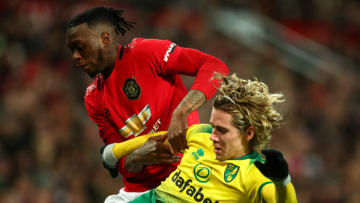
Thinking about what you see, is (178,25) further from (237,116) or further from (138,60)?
(237,116)

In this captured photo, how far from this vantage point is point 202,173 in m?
3.07

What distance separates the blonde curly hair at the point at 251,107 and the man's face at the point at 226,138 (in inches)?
1.2

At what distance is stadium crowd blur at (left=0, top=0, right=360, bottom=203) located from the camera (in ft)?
23.4

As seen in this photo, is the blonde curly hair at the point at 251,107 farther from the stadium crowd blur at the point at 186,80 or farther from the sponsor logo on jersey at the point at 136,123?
the stadium crowd blur at the point at 186,80

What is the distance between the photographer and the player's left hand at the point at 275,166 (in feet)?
8.14

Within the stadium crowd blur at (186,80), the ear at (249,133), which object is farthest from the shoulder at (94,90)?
the stadium crowd blur at (186,80)

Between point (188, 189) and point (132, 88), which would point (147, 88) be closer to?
point (132, 88)

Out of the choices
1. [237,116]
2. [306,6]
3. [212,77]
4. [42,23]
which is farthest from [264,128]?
[306,6]

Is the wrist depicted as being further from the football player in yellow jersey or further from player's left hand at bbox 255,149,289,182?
the football player in yellow jersey

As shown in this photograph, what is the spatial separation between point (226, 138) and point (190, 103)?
29cm

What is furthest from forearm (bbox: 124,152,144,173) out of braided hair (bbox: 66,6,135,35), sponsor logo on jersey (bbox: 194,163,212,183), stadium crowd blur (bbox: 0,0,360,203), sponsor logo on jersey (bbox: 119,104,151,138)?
stadium crowd blur (bbox: 0,0,360,203)

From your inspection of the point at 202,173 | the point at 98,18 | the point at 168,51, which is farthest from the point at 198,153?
the point at 98,18

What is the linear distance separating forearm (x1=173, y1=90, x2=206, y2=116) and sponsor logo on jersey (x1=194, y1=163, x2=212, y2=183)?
0.30 metres

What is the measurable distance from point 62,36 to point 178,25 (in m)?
1.88
